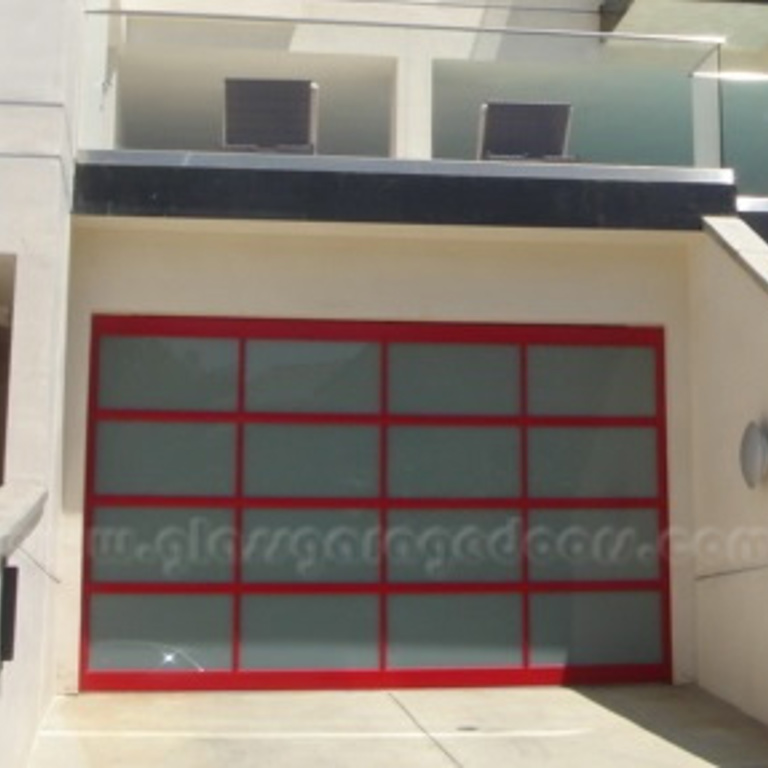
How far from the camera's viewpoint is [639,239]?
10203 mm

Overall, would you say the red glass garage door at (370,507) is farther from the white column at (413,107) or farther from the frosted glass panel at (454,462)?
the white column at (413,107)

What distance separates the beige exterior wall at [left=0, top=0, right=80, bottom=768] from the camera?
8156 mm

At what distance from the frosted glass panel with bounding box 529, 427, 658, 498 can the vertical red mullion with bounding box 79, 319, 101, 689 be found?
3.29 meters

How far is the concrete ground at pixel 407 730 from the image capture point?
7.47 meters

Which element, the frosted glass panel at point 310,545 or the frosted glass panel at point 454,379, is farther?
the frosted glass panel at point 454,379

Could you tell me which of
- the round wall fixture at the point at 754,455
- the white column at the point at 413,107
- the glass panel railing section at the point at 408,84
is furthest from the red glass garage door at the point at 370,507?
the white column at the point at 413,107

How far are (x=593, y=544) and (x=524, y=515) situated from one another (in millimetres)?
579

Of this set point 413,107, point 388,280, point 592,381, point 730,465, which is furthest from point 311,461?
point 413,107

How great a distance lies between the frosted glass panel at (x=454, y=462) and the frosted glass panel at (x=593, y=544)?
413mm

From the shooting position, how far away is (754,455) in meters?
8.65

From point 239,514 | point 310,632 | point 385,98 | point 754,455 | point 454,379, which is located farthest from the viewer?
point 385,98

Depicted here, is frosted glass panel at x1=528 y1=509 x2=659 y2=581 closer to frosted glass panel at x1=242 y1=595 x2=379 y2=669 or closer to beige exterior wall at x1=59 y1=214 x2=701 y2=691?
beige exterior wall at x1=59 y1=214 x2=701 y2=691

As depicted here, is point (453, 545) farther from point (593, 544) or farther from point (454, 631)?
point (593, 544)

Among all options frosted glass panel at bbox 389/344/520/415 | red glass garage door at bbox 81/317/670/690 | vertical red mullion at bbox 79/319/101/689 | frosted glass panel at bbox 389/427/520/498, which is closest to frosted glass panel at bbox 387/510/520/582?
red glass garage door at bbox 81/317/670/690
